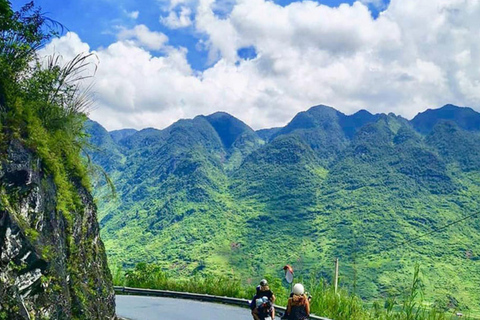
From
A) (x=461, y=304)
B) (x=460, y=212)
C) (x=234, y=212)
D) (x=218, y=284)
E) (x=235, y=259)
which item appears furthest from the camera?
(x=234, y=212)

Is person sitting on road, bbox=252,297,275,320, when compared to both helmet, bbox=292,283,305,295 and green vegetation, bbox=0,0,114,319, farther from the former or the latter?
green vegetation, bbox=0,0,114,319

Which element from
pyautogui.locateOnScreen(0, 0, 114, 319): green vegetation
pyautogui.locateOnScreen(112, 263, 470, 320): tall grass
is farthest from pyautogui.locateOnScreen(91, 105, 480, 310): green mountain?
pyautogui.locateOnScreen(0, 0, 114, 319): green vegetation

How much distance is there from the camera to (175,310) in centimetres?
2102

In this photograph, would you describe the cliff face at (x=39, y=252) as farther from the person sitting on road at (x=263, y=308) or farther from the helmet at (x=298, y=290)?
the helmet at (x=298, y=290)

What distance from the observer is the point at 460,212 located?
155 m

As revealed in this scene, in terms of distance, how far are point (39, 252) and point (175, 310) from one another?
12647mm

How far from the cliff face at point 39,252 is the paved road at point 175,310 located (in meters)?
5.49

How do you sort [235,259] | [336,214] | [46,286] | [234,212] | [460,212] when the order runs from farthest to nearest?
[234,212] → [336,214] → [460,212] → [235,259] → [46,286]

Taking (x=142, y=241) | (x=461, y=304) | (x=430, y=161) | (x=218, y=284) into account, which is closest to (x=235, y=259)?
(x=142, y=241)

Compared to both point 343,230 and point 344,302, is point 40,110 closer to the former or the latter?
point 344,302

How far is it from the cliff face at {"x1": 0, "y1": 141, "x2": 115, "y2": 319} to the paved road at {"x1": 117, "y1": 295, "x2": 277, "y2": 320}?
549 cm

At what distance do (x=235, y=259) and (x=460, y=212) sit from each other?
72.2 m

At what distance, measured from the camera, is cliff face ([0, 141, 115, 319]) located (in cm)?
837

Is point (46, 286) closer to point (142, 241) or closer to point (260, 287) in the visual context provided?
point (260, 287)
